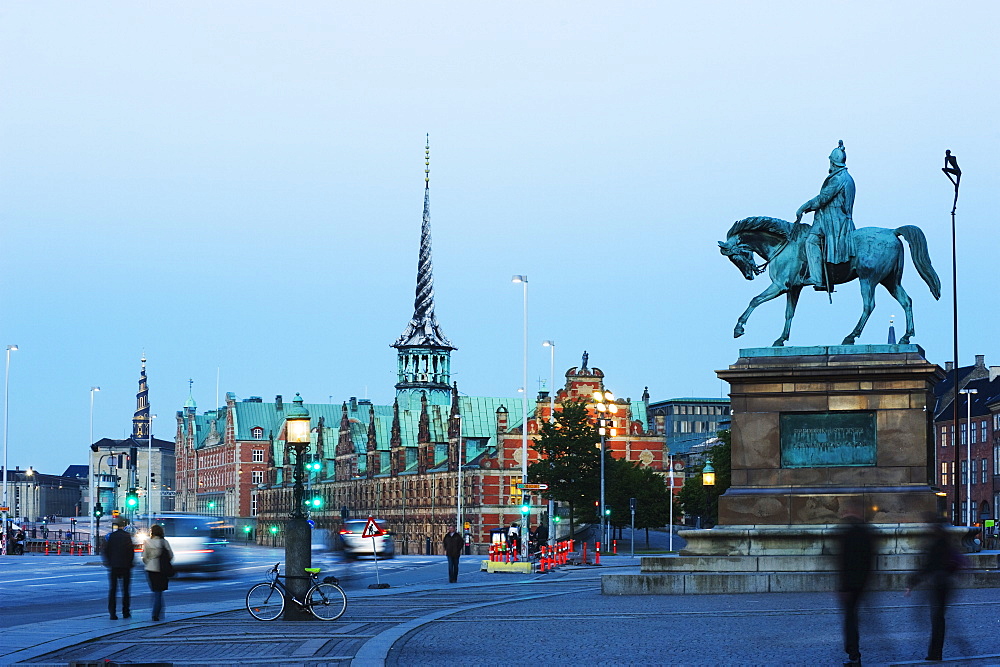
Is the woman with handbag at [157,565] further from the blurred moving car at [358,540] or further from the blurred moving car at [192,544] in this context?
the blurred moving car at [358,540]

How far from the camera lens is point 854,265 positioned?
34.7 meters

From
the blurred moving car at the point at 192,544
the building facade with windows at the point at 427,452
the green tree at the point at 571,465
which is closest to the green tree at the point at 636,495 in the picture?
the green tree at the point at 571,465

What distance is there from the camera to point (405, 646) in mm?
21609

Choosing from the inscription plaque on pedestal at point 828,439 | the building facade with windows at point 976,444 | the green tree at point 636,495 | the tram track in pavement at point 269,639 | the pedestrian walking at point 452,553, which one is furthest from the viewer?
the building facade with windows at point 976,444

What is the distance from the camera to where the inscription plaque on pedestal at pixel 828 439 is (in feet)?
107

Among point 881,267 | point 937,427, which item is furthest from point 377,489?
point 881,267

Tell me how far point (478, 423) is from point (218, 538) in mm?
97964

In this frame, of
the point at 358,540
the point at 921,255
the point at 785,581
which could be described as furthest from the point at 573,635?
the point at 358,540

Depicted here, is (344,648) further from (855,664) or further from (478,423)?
(478,423)

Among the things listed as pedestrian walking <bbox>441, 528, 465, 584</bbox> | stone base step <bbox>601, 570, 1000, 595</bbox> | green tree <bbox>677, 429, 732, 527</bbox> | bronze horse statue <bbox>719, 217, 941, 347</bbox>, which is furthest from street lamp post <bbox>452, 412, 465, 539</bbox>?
stone base step <bbox>601, 570, 1000, 595</bbox>

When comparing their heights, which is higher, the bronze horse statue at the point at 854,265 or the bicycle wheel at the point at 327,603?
the bronze horse statue at the point at 854,265

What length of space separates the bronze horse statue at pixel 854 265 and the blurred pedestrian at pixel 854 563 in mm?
15748

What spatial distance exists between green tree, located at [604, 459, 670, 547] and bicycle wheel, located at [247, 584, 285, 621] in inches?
2967

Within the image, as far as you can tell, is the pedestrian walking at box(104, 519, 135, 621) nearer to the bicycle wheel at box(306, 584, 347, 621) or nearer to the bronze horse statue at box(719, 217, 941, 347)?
the bicycle wheel at box(306, 584, 347, 621)
